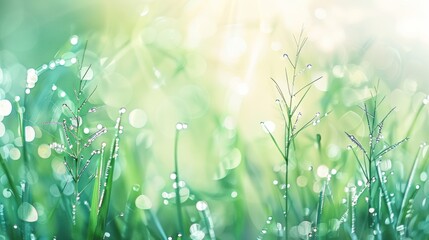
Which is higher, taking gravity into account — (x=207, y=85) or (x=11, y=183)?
(x=207, y=85)

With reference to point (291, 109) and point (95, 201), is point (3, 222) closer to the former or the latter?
point (95, 201)

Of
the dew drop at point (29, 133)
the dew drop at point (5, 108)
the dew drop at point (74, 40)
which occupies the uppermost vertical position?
the dew drop at point (74, 40)

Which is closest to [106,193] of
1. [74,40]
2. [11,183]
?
[11,183]

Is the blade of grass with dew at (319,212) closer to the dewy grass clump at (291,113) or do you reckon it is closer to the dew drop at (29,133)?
the dewy grass clump at (291,113)

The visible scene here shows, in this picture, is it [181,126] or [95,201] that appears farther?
[181,126]

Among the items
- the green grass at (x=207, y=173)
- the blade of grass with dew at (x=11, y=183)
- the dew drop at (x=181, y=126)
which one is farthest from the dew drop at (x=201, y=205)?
the blade of grass with dew at (x=11, y=183)

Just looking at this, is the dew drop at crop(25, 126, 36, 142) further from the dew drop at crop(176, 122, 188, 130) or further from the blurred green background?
the dew drop at crop(176, 122, 188, 130)

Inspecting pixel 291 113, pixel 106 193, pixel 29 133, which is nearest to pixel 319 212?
pixel 291 113

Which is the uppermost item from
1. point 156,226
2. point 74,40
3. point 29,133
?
point 74,40

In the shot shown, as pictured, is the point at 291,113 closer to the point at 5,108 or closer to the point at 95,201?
the point at 95,201

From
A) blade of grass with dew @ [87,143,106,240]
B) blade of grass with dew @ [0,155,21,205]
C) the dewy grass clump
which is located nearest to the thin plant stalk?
the dewy grass clump
